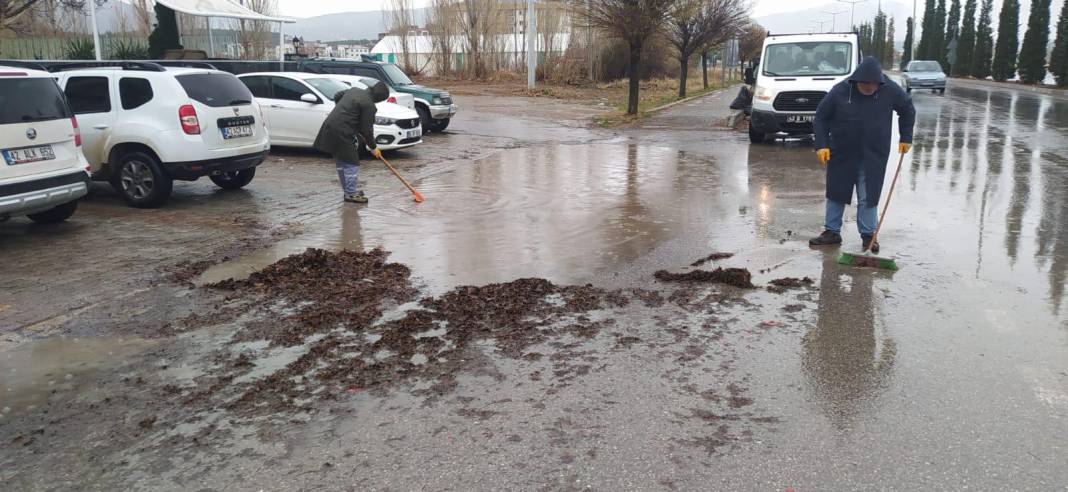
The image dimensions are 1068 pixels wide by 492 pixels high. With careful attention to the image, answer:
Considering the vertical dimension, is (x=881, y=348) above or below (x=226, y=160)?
below

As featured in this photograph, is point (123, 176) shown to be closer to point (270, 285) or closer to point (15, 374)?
point (270, 285)

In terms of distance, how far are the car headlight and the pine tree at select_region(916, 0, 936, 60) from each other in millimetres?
64510

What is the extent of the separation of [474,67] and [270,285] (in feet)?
135

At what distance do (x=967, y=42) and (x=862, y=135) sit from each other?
202ft

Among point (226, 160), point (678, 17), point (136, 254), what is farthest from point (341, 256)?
point (678, 17)

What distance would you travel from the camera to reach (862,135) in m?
7.58

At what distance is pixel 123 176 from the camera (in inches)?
396

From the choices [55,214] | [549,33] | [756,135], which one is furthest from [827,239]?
[549,33]

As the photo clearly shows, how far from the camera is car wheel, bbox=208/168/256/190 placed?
11.5 m

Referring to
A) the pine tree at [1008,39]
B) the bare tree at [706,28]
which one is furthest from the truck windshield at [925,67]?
the pine tree at [1008,39]

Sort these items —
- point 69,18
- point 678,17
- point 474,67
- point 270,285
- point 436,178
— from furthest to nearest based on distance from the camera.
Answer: point 474,67, point 69,18, point 678,17, point 436,178, point 270,285

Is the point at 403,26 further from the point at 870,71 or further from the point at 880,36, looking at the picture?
the point at 880,36

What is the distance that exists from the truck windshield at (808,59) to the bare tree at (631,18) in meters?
6.24

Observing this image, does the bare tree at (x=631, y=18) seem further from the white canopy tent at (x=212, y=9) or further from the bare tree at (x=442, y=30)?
the bare tree at (x=442, y=30)
